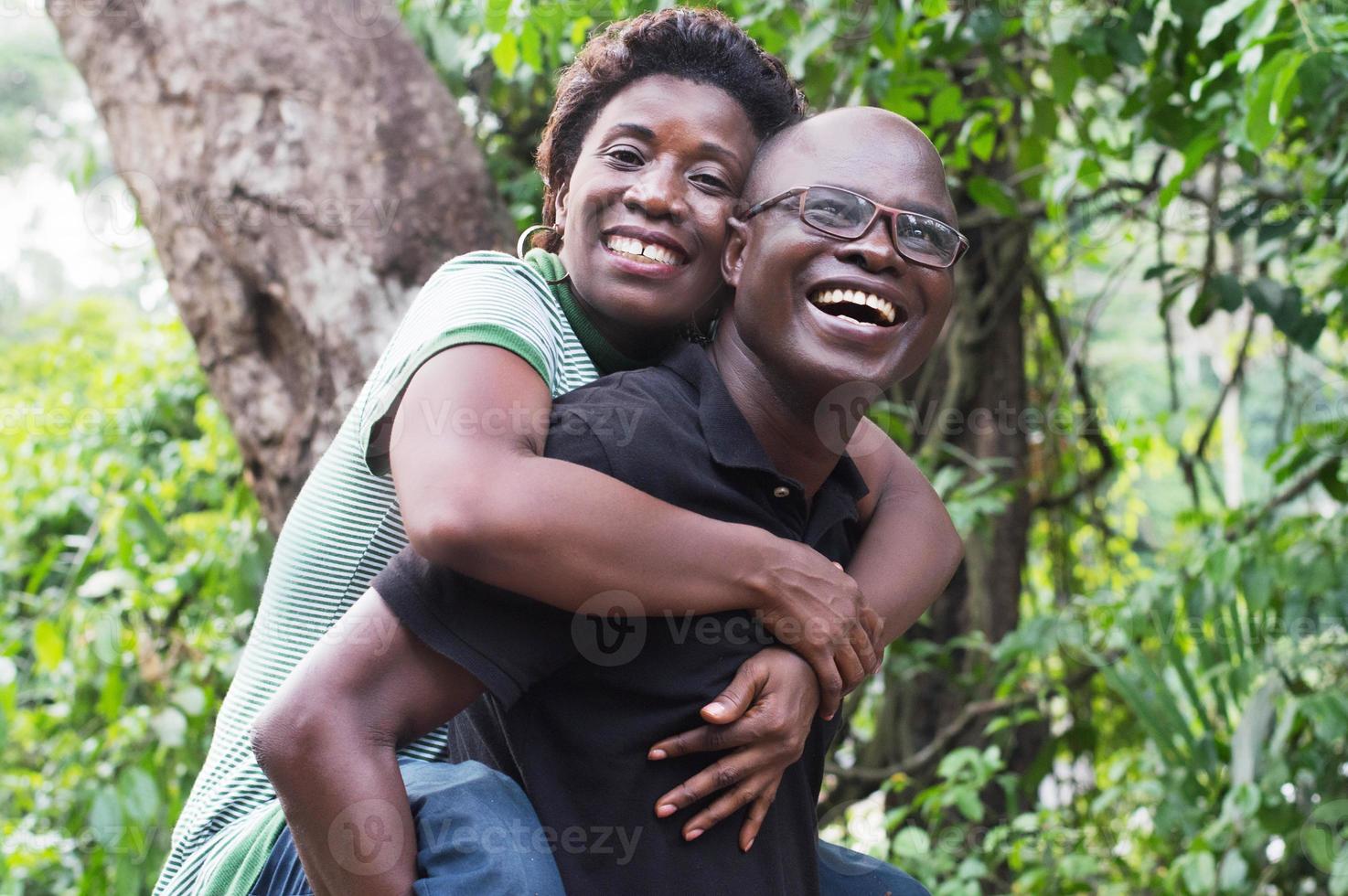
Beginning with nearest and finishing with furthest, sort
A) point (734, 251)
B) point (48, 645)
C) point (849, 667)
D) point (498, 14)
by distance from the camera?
point (849, 667)
point (734, 251)
point (498, 14)
point (48, 645)

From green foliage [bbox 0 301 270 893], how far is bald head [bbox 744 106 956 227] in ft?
8.42

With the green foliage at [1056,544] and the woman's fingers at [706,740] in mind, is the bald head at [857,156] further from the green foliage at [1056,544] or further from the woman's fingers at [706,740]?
the green foliage at [1056,544]


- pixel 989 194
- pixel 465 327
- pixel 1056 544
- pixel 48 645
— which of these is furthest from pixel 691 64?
pixel 1056 544

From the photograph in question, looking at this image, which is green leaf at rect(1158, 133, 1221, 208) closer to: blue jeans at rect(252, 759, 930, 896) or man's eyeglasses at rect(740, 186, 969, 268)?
man's eyeglasses at rect(740, 186, 969, 268)

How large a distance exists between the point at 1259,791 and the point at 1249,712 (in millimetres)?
249

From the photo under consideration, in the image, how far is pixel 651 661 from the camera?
1.65 m

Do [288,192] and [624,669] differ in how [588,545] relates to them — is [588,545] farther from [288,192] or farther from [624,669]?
[288,192]

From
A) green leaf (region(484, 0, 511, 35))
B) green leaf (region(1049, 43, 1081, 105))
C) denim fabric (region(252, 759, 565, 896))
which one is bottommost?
denim fabric (region(252, 759, 565, 896))

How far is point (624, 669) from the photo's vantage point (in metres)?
1.64

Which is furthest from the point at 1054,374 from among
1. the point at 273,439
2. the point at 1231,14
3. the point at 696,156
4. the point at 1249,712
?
the point at 696,156

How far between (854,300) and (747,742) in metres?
0.59

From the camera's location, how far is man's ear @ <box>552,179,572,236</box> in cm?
232

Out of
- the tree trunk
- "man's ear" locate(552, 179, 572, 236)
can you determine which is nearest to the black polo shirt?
"man's ear" locate(552, 179, 572, 236)

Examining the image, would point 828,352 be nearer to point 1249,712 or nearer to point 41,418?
point 1249,712
